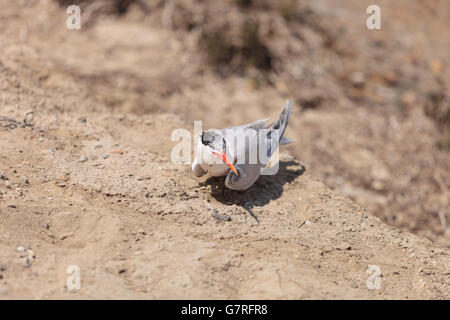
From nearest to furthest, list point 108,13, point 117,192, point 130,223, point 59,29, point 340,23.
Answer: point 130,223, point 117,192, point 59,29, point 108,13, point 340,23

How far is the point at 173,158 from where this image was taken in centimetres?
376

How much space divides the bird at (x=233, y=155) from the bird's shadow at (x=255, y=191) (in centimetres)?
15

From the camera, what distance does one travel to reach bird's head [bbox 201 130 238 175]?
10.4 ft

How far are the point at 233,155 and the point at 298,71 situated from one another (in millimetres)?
4574

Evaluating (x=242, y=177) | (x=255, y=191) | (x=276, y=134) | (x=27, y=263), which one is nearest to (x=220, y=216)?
(x=242, y=177)

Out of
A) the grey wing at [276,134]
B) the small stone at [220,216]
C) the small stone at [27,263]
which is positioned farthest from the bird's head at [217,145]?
the small stone at [27,263]

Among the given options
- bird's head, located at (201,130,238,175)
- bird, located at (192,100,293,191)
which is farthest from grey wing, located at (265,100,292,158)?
bird's head, located at (201,130,238,175)

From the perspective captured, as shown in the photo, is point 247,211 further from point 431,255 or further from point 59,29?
point 59,29

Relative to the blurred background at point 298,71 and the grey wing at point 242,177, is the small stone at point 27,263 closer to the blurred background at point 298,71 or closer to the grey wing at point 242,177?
the grey wing at point 242,177

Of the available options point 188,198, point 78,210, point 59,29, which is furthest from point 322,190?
point 59,29

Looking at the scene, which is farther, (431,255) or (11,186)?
(431,255)

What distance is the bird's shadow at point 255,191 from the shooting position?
11.4 feet

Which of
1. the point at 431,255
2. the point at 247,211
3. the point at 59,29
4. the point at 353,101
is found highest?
the point at 59,29

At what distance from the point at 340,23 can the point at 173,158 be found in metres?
5.76
